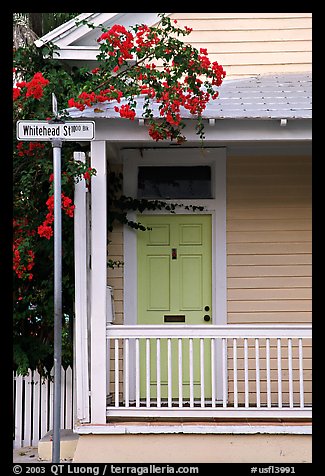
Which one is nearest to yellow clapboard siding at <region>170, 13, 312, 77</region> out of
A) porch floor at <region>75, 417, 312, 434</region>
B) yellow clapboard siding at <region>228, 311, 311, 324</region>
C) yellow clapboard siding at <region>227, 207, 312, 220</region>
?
yellow clapboard siding at <region>227, 207, 312, 220</region>

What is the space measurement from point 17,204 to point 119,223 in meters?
1.42

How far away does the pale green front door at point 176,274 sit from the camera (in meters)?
8.55

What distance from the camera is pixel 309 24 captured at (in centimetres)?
888

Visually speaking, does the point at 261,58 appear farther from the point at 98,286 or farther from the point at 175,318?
the point at 98,286

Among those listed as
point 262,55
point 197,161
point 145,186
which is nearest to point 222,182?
point 197,161

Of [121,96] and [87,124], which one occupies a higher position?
[121,96]

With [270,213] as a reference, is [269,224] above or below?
below

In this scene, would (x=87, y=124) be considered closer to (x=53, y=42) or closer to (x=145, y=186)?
(x=145, y=186)

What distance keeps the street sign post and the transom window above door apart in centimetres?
310

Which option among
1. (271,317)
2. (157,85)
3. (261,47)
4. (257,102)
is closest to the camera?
(157,85)

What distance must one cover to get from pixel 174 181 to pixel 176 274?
3.81 ft

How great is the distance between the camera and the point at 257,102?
7.39 meters

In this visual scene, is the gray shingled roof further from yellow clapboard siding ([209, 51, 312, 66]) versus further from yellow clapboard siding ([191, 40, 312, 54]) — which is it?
yellow clapboard siding ([191, 40, 312, 54])

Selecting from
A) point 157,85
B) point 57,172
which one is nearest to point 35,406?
point 57,172
